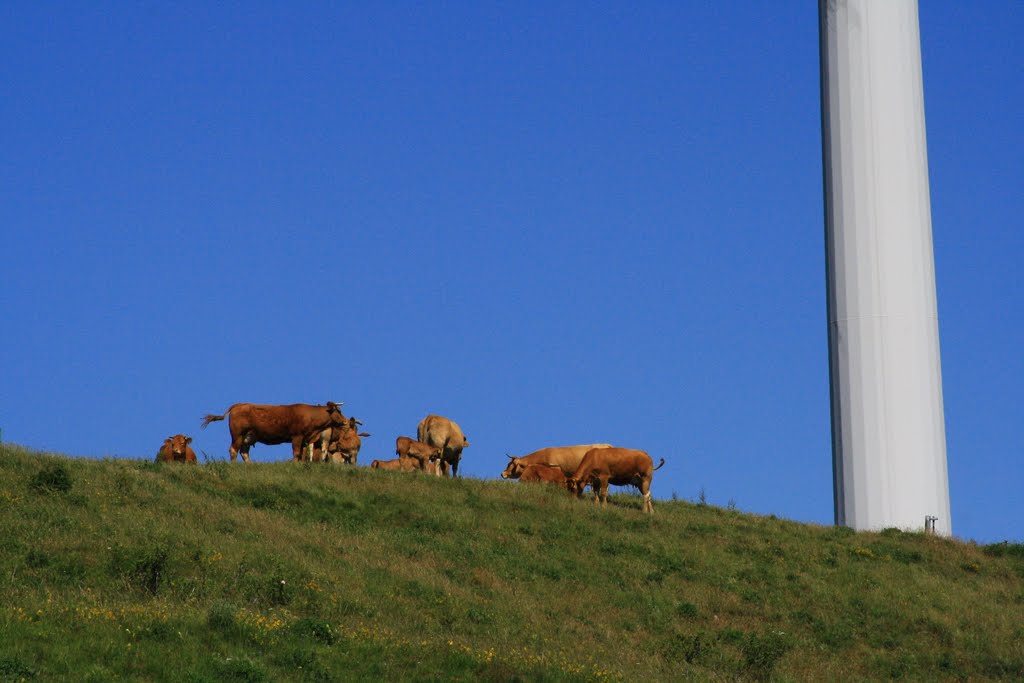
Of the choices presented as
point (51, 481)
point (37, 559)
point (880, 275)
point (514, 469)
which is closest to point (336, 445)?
point (514, 469)

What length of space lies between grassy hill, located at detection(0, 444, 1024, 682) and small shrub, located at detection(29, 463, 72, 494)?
0.14 ft

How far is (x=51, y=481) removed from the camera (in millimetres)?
28547

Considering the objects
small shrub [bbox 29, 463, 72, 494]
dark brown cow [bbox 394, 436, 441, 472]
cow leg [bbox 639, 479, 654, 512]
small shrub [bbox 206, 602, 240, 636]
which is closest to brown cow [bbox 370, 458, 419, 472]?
dark brown cow [bbox 394, 436, 441, 472]

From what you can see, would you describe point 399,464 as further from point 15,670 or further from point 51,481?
point 15,670

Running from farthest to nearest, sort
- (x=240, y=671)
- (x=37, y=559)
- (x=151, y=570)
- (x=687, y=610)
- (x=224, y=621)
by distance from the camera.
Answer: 1. (x=687, y=610)
2. (x=37, y=559)
3. (x=151, y=570)
4. (x=224, y=621)
5. (x=240, y=671)

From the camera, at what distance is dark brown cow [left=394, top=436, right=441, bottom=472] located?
3938cm

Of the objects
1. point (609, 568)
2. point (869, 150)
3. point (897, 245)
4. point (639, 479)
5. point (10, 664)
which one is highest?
point (869, 150)

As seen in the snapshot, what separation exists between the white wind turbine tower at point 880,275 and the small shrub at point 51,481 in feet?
84.1

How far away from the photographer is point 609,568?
29531 mm

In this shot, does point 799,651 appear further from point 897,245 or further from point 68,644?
point 897,245

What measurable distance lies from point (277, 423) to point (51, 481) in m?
7.59

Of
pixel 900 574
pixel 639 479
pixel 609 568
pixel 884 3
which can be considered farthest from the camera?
pixel 884 3

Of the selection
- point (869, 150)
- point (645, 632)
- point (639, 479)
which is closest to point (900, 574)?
point (639, 479)

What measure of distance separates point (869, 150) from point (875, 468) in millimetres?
10667
